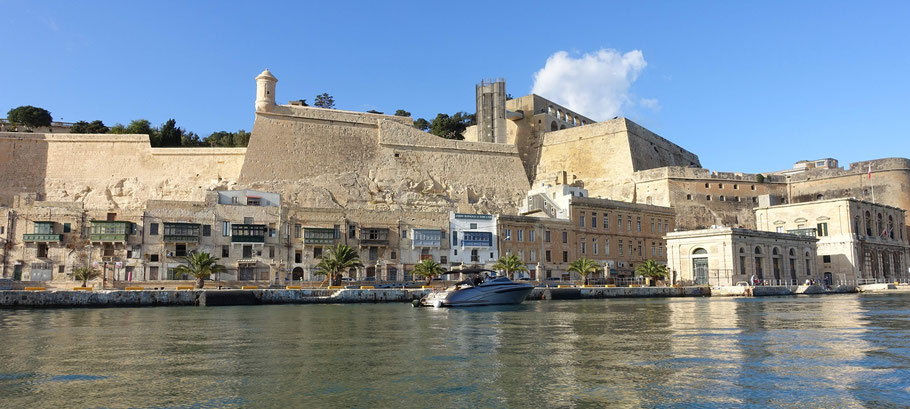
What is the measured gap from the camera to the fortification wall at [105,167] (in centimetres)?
5944

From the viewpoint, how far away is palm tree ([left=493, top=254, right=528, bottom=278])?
47.6 metres

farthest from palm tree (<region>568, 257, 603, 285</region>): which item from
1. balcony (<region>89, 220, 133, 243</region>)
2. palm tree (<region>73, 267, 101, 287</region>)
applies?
palm tree (<region>73, 267, 101, 287</region>)

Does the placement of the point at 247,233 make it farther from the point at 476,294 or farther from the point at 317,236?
the point at 476,294

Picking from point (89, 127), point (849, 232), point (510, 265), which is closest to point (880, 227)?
point (849, 232)

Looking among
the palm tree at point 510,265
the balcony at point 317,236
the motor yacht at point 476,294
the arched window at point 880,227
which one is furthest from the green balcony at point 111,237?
the arched window at point 880,227

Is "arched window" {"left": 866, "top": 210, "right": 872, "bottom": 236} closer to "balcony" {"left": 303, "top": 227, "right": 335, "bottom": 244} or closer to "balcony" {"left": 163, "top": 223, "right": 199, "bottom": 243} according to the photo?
"balcony" {"left": 303, "top": 227, "right": 335, "bottom": 244}

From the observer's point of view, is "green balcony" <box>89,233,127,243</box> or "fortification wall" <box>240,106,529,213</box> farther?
"fortification wall" <box>240,106,529,213</box>

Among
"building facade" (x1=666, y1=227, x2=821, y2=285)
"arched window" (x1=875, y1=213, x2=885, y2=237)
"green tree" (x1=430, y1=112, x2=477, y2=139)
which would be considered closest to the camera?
"building facade" (x1=666, y1=227, x2=821, y2=285)

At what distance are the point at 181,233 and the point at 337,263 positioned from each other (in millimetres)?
10628

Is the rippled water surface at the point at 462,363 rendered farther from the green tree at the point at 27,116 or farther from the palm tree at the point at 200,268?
the green tree at the point at 27,116

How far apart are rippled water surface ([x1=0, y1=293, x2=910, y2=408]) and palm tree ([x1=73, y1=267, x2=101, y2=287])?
1825cm

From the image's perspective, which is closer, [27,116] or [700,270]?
[700,270]

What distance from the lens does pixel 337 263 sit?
44188 mm

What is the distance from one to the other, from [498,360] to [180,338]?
9.80 m
